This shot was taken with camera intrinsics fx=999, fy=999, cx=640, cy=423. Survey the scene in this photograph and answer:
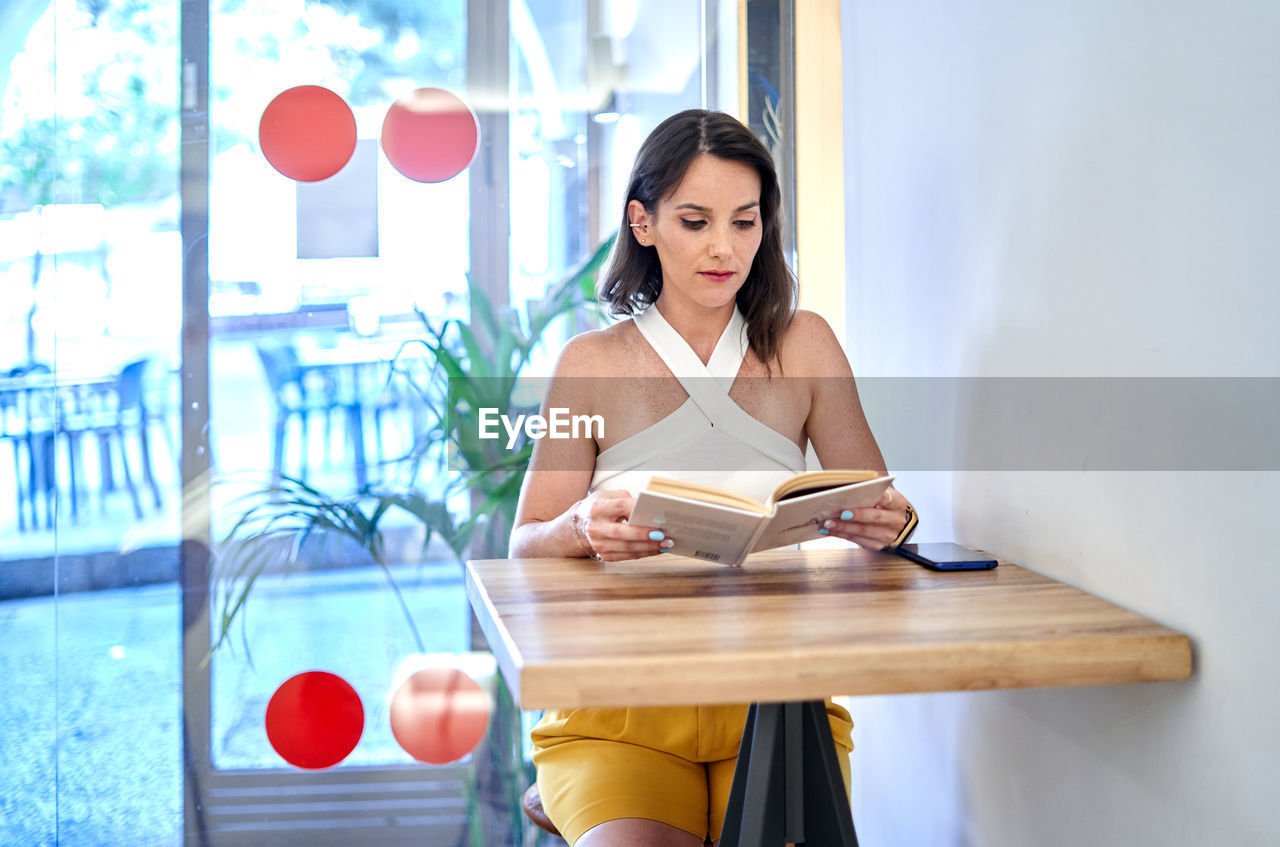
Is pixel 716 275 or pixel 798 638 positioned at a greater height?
pixel 716 275

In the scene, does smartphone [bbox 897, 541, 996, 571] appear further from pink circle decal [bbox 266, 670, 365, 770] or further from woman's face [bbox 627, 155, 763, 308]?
pink circle decal [bbox 266, 670, 365, 770]

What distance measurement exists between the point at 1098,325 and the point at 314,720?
79.1 inches

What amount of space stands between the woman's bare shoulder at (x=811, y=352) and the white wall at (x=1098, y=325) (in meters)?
0.18

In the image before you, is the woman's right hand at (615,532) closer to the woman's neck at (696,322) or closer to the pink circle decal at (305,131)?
the woman's neck at (696,322)

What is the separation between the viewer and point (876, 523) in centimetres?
142

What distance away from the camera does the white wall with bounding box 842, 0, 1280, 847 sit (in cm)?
103

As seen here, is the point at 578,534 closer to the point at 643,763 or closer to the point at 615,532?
the point at 615,532

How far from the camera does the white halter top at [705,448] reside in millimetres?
1688

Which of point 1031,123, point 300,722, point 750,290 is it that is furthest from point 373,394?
point 1031,123

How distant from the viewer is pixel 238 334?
7.90 ft

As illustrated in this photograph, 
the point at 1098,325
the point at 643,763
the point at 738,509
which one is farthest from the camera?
the point at 643,763

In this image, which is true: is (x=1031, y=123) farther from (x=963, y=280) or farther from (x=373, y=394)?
(x=373, y=394)

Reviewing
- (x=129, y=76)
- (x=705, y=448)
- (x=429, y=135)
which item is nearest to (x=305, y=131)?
(x=429, y=135)

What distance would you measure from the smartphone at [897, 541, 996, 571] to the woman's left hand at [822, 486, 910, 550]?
65 millimetres
